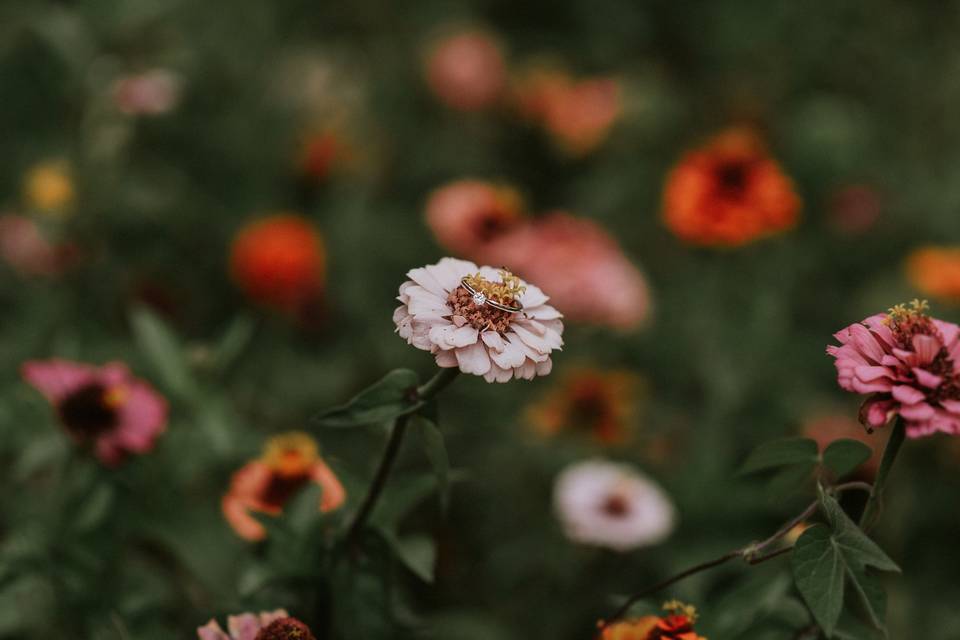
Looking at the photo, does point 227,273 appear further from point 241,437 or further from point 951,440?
point 951,440

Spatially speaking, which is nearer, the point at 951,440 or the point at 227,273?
the point at 951,440

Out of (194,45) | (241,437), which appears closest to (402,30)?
(194,45)

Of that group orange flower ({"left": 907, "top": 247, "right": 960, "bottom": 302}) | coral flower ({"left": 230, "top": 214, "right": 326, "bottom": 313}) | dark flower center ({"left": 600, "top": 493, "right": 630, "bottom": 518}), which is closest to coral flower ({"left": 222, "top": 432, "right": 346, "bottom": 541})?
dark flower center ({"left": 600, "top": 493, "right": 630, "bottom": 518})

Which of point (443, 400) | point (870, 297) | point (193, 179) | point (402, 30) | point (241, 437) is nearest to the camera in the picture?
point (241, 437)

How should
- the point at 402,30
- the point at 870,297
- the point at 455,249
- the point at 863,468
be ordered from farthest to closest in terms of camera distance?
the point at 402,30 → the point at 870,297 → the point at 455,249 → the point at 863,468

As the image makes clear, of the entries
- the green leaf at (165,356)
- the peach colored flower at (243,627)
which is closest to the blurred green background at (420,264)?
the green leaf at (165,356)

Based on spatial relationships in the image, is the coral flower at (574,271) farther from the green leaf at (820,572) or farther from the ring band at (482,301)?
the green leaf at (820,572)

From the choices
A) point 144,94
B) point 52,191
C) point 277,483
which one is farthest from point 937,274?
point 52,191
